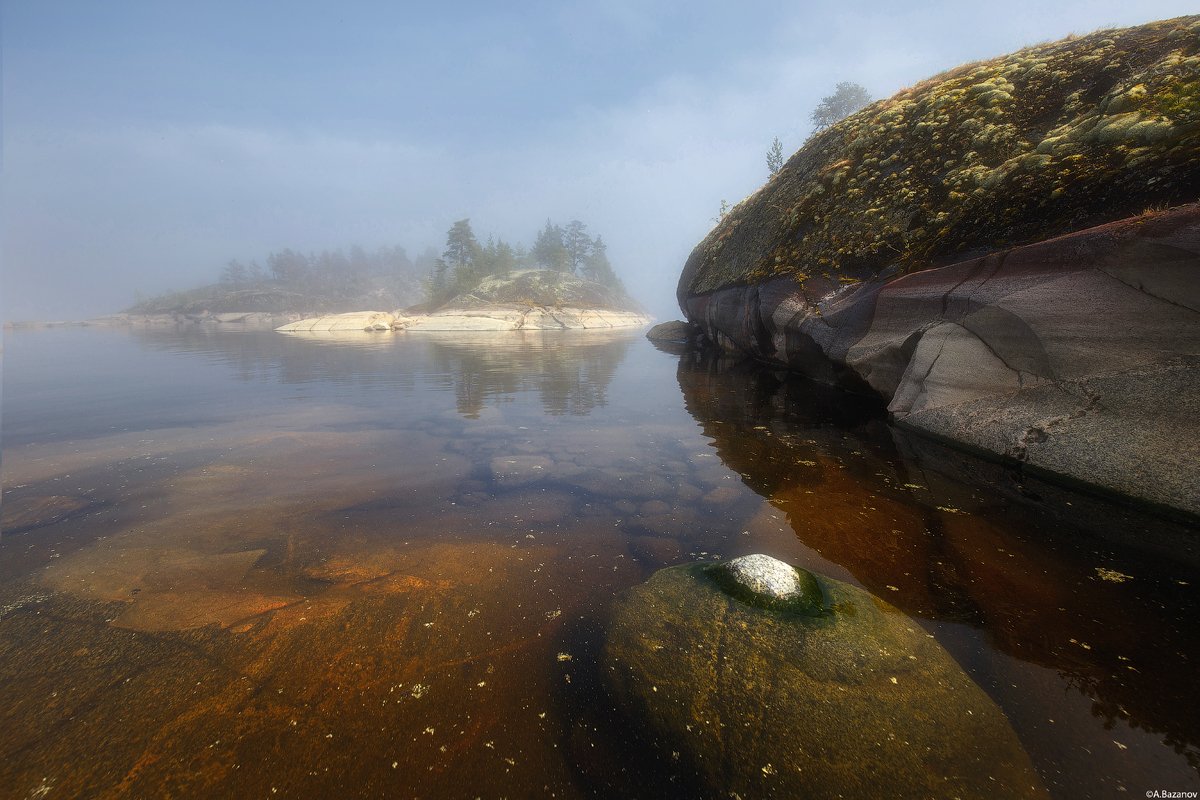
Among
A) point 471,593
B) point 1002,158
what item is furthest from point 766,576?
point 1002,158

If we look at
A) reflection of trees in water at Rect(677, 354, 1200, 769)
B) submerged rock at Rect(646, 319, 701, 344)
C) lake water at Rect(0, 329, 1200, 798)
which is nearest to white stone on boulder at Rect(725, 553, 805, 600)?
lake water at Rect(0, 329, 1200, 798)

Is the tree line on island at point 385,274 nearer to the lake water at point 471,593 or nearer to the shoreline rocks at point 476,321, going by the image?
the shoreline rocks at point 476,321

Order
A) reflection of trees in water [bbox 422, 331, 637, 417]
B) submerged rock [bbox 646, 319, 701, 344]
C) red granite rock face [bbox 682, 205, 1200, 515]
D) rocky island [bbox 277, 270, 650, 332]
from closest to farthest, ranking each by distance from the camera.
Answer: red granite rock face [bbox 682, 205, 1200, 515] → reflection of trees in water [bbox 422, 331, 637, 417] → submerged rock [bbox 646, 319, 701, 344] → rocky island [bbox 277, 270, 650, 332]

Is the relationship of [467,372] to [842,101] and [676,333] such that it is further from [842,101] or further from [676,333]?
[842,101]

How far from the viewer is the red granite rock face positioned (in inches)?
161

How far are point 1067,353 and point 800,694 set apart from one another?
5.55 meters

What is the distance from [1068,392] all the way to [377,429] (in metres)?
9.97

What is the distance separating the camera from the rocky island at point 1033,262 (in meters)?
4.28

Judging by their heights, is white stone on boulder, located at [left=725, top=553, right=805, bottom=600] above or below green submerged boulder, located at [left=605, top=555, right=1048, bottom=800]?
above

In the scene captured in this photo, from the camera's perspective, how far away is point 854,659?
2580mm

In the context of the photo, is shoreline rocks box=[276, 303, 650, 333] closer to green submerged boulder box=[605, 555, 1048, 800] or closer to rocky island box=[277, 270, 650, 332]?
rocky island box=[277, 270, 650, 332]

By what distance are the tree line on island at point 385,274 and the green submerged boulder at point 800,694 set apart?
62220mm

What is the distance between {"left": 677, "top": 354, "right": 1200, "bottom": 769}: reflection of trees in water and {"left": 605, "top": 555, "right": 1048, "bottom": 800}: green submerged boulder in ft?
2.07

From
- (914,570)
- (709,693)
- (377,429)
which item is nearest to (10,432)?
(377,429)
